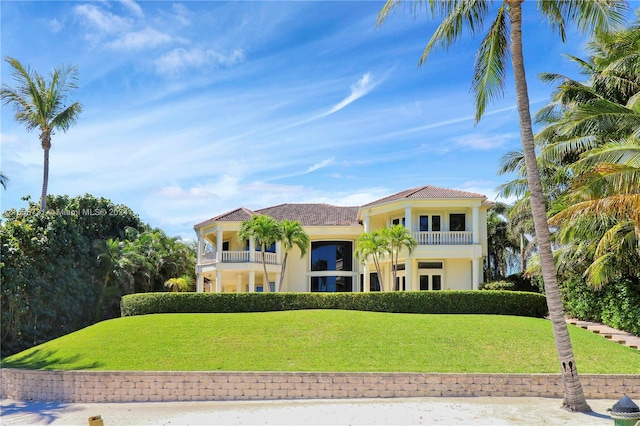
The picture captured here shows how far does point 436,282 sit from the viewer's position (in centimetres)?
3450

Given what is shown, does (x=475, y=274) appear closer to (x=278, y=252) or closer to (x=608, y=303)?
(x=608, y=303)

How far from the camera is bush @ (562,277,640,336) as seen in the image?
24125 mm

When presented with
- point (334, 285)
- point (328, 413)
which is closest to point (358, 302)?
point (334, 285)

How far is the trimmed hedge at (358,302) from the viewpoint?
26.8 meters

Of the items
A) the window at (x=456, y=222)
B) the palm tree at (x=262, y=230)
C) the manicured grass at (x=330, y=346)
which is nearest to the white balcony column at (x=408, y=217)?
the window at (x=456, y=222)

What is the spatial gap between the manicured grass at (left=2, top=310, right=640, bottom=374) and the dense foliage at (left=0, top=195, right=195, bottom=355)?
807 centimetres

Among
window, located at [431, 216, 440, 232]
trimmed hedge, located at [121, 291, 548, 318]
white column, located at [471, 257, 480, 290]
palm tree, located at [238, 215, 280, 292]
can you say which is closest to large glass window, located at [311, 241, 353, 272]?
window, located at [431, 216, 440, 232]

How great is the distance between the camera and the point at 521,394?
15.7m

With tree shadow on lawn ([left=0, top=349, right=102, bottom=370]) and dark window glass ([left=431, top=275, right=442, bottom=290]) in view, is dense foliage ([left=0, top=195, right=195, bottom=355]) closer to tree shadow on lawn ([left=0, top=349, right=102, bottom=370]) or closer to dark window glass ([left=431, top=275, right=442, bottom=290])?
tree shadow on lawn ([left=0, top=349, right=102, bottom=370])

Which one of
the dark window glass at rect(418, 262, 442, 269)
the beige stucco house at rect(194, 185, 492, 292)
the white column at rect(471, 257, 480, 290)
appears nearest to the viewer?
the white column at rect(471, 257, 480, 290)

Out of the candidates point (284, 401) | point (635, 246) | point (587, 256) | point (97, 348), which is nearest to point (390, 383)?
point (284, 401)

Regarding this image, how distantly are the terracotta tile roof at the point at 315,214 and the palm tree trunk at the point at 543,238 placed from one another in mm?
23270

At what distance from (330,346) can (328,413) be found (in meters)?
5.54

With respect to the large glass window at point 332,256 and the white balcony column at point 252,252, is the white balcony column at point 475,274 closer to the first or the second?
the large glass window at point 332,256
